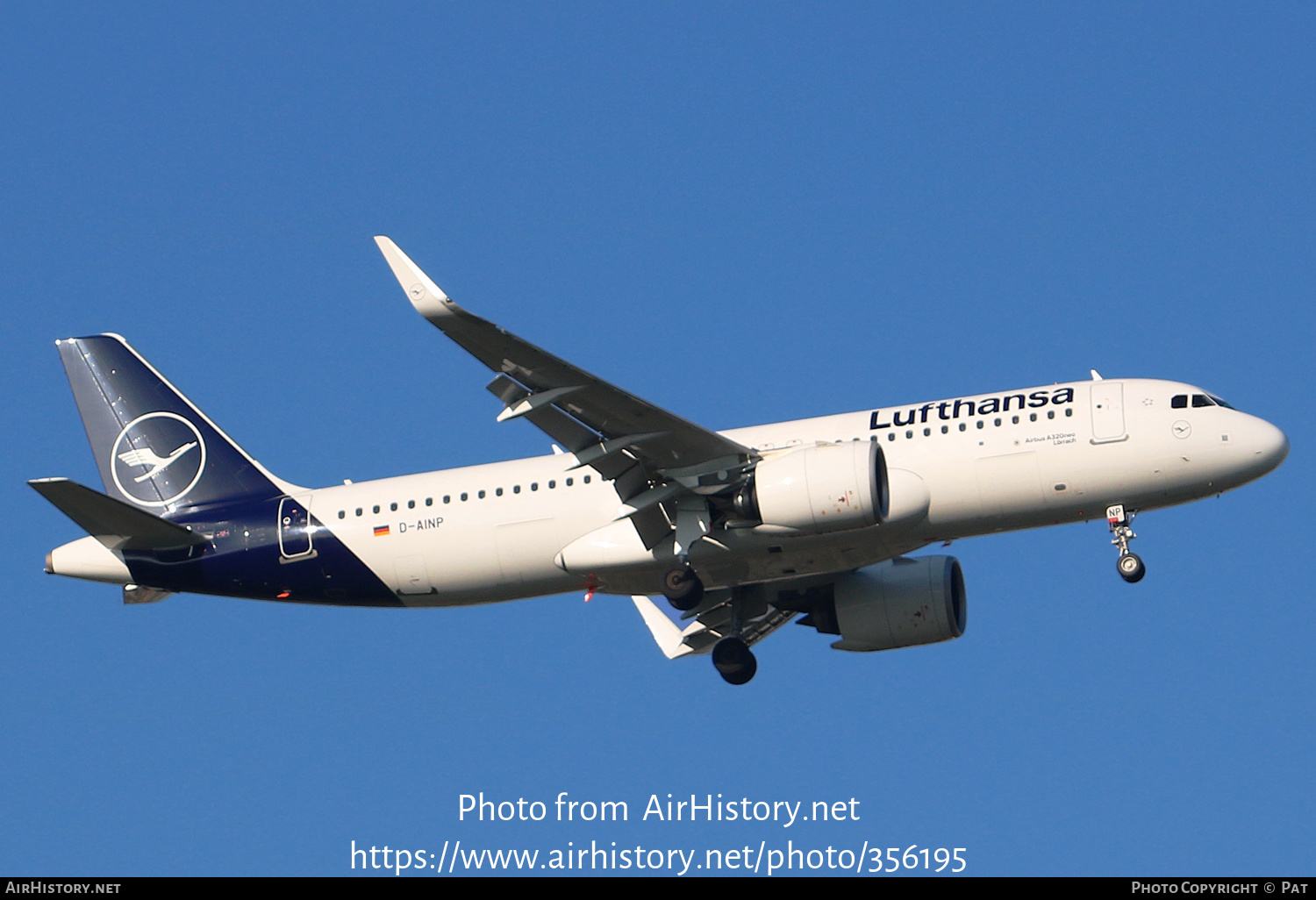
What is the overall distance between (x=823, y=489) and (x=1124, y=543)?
6.63 metres

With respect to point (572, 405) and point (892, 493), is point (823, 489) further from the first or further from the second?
point (572, 405)

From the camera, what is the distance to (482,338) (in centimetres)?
3125

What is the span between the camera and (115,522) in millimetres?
38031

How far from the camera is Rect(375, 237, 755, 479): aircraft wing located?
99.7 ft

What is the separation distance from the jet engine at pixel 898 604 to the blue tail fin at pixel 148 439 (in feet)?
44.8

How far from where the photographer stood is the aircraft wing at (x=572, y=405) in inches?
1196

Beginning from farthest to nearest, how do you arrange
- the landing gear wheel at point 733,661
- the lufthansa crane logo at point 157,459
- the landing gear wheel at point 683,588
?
the lufthansa crane logo at point 157,459, the landing gear wheel at point 733,661, the landing gear wheel at point 683,588

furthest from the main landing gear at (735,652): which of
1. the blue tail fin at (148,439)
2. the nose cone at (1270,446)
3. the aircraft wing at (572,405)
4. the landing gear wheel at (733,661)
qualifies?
the nose cone at (1270,446)

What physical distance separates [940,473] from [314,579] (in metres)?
14.3

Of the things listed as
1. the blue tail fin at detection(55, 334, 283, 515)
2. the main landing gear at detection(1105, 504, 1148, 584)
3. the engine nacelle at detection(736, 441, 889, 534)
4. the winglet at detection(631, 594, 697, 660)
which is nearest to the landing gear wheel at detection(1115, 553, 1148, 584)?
the main landing gear at detection(1105, 504, 1148, 584)

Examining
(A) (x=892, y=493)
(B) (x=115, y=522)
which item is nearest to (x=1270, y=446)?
(A) (x=892, y=493)

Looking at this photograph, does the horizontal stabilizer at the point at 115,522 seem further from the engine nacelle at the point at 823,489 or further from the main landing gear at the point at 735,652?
the engine nacelle at the point at 823,489

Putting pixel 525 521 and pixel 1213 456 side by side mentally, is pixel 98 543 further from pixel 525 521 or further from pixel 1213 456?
A: pixel 1213 456
